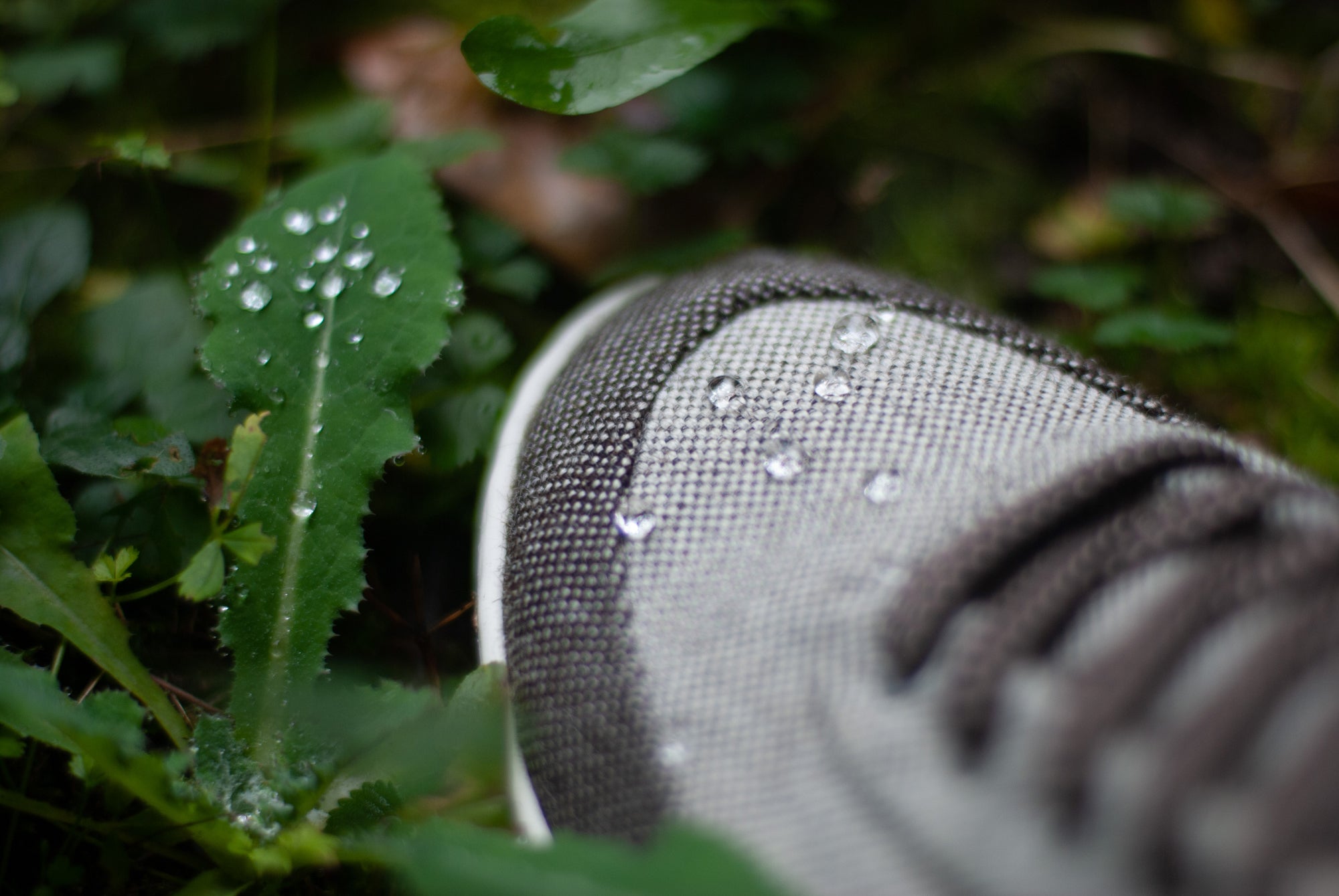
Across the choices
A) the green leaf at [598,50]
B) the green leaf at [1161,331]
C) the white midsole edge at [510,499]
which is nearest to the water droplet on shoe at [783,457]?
the white midsole edge at [510,499]

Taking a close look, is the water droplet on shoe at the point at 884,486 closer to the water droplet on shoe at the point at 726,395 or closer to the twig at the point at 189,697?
the water droplet on shoe at the point at 726,395

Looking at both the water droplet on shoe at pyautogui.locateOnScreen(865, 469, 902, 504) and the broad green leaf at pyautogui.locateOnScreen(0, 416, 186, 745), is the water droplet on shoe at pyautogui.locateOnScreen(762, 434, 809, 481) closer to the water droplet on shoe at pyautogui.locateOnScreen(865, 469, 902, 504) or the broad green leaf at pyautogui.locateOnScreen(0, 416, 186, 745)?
the water droplet on shoe at pyautogui.locateOnScreen(865, 469, 902, 504)

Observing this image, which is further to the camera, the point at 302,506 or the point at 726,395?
the point at 302,506

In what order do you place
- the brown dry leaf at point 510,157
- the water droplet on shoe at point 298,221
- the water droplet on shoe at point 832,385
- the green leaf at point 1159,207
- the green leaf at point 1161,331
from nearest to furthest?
1. the water droplet on shoe at point 832,385
2. the water droplet on shoe at point 298,221
3. the green leaf at point 1161,331
4. the brown dry leaf at point 510,157
5. the green leaf at point 1159,207

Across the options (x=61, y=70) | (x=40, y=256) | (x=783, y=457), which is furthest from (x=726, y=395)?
(x=61, y=70)

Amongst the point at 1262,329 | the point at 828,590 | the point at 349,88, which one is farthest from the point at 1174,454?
the point at 349,88

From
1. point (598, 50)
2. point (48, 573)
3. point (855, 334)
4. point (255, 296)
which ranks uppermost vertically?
point (598, 50)

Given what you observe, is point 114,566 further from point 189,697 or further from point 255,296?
point 255,296
